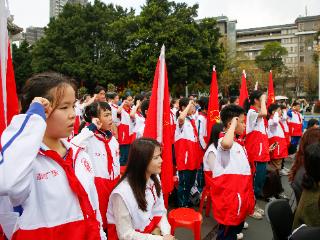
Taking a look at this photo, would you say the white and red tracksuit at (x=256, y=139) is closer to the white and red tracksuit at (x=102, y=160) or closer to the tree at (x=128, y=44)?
the white and red tracksuit at (x=102, y=160)

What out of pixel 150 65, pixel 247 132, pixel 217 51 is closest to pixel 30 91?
pixel 247 132

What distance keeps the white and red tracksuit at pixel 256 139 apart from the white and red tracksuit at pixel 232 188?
2.09m

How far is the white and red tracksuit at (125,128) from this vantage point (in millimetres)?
8406

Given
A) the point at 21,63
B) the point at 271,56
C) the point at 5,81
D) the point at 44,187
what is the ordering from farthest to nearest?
1. the point at 271,56
2. the point at 21,63
3. the point at 5,81
4. the point at 44,187

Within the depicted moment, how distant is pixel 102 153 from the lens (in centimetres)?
349

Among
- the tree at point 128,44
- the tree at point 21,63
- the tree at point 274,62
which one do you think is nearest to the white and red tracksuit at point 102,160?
the tree at point 128,44

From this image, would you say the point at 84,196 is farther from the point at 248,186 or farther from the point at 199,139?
the point at 199,139

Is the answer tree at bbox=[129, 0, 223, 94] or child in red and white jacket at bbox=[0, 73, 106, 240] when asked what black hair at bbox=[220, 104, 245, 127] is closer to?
child in red and white jacket at bbox=[0, 73, 106, 240]

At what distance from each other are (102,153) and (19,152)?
2.08 m

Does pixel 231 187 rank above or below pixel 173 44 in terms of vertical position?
below

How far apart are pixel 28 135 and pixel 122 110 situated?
712 cm

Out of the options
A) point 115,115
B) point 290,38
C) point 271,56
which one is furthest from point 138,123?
point 290,38

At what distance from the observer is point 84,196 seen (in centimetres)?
179

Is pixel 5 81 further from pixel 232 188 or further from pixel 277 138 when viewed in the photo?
pixel 277 138
